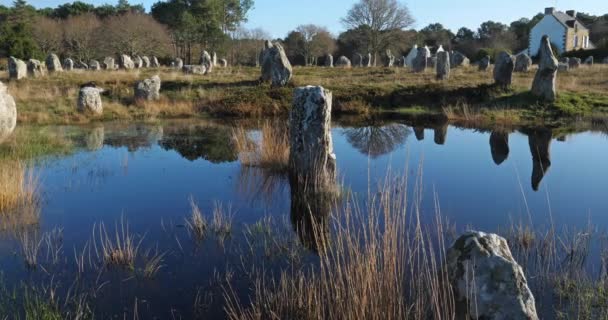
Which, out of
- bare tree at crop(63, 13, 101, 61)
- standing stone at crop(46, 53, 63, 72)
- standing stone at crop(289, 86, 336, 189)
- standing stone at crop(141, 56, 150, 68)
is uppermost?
bare tree at crop(63, 13, 101, 61)

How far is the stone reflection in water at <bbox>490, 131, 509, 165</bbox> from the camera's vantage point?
38.4 ft

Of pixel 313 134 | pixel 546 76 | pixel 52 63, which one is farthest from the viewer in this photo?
pixel 52 63

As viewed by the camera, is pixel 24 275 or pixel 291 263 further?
pixel 291 263

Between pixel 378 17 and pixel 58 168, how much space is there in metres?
45.5

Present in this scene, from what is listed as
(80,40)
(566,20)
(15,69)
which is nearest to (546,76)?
(15,69)

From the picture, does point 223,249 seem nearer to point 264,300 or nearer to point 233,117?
point 264,300

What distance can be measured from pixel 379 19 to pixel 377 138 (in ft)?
131

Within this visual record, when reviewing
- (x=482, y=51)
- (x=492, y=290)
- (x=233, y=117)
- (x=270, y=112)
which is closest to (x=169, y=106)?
(x=233, y=117)

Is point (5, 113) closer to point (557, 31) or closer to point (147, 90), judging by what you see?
point (147, 90)

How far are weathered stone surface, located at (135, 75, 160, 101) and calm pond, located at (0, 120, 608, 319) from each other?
477 centimetres

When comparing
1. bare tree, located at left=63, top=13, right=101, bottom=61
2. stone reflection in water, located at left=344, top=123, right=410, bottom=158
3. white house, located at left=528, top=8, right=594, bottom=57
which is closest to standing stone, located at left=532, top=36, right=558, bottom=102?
stone reflection in water, located at left=344, top=123, right=410, bottom=158

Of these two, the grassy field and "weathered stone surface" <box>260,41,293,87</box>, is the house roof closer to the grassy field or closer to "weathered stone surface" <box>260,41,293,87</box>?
the grassy field

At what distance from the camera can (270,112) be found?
19203 millimetres

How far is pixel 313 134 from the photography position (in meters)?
8.49
